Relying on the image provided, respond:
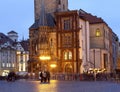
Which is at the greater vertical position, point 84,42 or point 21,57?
point 84,42

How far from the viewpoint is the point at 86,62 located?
83.2m

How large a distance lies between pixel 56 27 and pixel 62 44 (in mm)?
4377

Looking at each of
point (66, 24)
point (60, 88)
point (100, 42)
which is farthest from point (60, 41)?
point (60, 88)

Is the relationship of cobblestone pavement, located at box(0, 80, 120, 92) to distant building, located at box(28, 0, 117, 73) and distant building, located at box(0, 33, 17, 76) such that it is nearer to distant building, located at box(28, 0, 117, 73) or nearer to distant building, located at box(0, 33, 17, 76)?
distant building, located at box(28, 0, 117, 73)

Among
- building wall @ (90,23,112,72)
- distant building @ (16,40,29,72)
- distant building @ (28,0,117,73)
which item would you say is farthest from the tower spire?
distant building @ (16,40,29,72)

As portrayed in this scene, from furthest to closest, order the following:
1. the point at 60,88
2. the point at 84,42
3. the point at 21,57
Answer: the point at 21,57 < the point at 84,42 < the point at 60,88

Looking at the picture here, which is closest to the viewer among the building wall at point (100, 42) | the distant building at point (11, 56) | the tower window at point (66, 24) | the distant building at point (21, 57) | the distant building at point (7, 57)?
the tower window at point (66, 24)

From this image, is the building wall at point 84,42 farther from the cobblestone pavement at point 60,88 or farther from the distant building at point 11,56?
the cobblestone pavement at point 60,88

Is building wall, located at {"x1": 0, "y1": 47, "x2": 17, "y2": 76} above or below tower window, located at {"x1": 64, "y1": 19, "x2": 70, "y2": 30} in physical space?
below

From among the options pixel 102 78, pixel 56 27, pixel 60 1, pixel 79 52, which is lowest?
pixel 102 78

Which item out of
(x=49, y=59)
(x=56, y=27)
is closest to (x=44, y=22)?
(x=56, y=27)

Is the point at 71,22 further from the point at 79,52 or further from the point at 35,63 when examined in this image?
the point at 35,63

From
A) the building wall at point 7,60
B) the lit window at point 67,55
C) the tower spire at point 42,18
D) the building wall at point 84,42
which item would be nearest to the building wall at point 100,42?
the building wall at point 84,42

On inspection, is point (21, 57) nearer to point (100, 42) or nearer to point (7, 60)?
point (7, 60)
